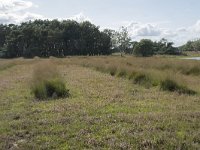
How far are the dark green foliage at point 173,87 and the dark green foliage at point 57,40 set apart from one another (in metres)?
76.7

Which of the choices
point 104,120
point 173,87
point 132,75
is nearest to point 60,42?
point 132,75

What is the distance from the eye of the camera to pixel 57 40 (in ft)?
305

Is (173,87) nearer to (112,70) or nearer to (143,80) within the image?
(143,80)

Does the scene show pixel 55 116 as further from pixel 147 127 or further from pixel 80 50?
pixel 80 50

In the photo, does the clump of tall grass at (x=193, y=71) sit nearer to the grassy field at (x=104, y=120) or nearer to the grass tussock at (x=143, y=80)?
the grass tussock at (x=143, y=80)

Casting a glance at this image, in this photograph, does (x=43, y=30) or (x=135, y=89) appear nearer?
(x=135, y=89)

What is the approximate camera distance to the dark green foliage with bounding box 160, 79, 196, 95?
14.7m

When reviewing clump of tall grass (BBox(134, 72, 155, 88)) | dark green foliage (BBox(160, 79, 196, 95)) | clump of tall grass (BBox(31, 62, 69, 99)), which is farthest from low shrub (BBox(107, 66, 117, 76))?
clump of tall grass (BBox(31, 62, 69, 99))

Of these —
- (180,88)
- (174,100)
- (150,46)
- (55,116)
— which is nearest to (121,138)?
(55,116)

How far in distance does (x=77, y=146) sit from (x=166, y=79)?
9.18m

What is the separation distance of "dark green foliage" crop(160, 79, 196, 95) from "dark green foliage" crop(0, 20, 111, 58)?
76.7 meters

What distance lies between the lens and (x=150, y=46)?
93812mm

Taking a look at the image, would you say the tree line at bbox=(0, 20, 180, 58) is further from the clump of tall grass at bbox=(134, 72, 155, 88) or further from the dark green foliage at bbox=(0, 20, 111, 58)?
the clump of tall grass at bbox=(134, 72, 155, 88)

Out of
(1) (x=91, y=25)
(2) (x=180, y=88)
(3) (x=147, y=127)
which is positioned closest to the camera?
(3) (x=147, y=127)
